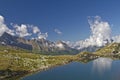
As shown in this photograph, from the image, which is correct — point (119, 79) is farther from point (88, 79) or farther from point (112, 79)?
point (88, 79)

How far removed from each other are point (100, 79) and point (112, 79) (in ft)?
36.8

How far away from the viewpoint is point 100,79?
7534 inches

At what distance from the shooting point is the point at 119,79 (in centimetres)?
17812

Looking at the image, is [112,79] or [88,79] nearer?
[112,79]

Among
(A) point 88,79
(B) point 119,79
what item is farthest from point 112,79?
(A) point 88,79

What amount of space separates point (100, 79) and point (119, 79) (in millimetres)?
18723

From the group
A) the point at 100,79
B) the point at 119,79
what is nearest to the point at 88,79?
the point at 100,79

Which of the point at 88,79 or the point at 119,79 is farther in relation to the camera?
the point at 88,79

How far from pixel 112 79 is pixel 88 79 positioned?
22957mm

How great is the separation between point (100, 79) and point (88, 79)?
11749mm

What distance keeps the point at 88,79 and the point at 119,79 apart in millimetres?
30338

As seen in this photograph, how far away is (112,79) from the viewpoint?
184625 mm
